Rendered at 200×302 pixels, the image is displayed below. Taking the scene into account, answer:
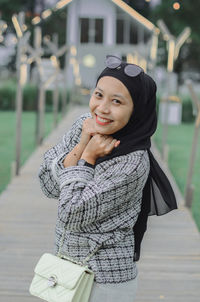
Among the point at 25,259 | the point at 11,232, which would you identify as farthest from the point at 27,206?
the point at 25,259

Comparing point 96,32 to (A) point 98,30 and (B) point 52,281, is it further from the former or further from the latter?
(B) point 52,281

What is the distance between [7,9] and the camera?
3700cm

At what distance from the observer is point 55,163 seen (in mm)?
1901

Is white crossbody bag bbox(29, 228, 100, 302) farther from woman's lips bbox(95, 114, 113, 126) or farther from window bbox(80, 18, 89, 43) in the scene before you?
window bbox(80, 18, 89, 43)

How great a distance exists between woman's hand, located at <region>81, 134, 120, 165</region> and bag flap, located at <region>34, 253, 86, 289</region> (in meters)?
0.34

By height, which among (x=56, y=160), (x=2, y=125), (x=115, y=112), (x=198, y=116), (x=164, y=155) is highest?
(x=115, y=112)

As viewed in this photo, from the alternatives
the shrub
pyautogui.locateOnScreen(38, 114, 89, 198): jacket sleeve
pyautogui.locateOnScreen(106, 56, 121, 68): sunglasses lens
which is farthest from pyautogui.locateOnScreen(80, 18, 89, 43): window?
pyautogui.locateOnScreen(106, 56, 121, 68): sunglasses lens

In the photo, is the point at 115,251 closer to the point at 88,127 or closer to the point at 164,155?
the point at 88,127

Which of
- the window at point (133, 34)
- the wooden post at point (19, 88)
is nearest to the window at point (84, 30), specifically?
the window at point (133, 34)

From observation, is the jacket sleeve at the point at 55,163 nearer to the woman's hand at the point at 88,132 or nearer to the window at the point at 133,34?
the woman's hand at the point at 88,132

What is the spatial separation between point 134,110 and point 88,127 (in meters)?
0.18

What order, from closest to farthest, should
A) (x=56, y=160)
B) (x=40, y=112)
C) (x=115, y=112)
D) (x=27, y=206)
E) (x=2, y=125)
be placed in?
1. (x=115, y=112)
2. (x=56, y=160)
3. (x=27, y=206)
4. (x=40, y=112)
5. (x=2, y=125)

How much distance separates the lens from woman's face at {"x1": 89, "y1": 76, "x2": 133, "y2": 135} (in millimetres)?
1784

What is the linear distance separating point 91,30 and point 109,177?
3199cm
